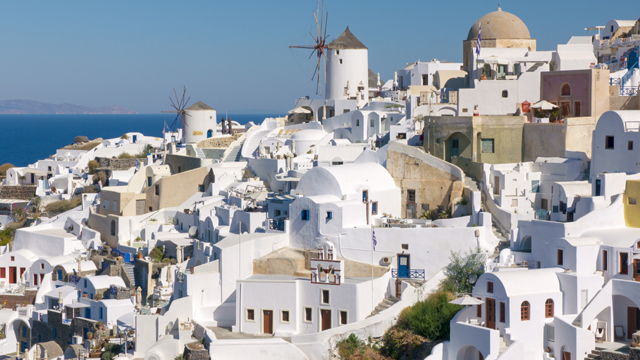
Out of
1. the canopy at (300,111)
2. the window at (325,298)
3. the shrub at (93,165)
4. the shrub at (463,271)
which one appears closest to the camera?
the shrub at (463,271)

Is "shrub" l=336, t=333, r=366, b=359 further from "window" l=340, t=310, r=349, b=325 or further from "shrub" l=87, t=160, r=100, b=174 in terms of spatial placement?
"shrub" l=87, t=160, r=100, b=174

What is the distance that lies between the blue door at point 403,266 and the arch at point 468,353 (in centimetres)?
456

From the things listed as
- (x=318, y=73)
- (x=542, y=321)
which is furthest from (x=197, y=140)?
(x=542, y=321)

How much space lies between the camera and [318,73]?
51.7 meters

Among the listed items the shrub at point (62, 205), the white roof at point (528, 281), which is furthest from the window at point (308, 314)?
the shrub at point (62, 205)

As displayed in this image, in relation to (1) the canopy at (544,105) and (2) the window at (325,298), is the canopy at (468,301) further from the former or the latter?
(1) the canopy at (544,105)

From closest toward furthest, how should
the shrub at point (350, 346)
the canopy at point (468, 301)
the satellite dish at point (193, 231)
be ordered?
the canopy at point (468, 301) < the shrub at point (350, 346) < the satellite dish at point (193, 231)

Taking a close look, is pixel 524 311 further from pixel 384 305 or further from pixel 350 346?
pixel 350 346

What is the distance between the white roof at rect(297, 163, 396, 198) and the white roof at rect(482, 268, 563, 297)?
8.13 m

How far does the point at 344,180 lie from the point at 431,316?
7.34 m

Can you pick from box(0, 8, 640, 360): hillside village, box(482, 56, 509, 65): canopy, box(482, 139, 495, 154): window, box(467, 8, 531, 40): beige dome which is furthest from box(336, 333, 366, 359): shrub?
box(467, 8, 531, 40): beige dome

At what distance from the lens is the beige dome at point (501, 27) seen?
43.0 m

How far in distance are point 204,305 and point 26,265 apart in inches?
573

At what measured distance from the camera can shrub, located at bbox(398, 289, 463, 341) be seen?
26312mm
